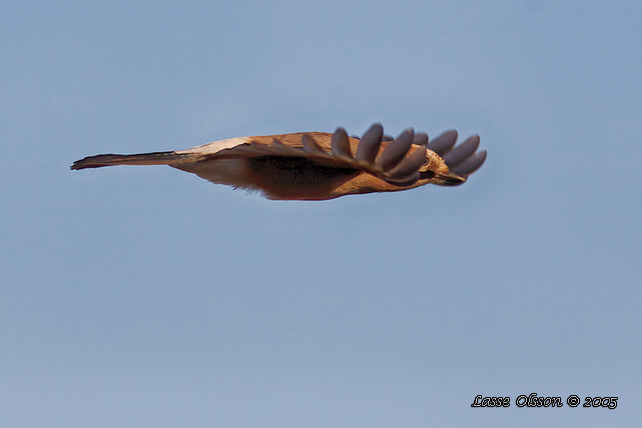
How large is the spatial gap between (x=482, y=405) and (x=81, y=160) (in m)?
3.53

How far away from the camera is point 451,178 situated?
4.98 metres

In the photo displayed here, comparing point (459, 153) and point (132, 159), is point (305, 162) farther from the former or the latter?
point (459, 153)

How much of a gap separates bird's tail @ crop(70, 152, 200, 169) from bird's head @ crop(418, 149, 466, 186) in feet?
5.75

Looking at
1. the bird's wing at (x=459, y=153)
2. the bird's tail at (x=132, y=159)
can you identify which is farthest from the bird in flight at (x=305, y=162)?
the bird's wing at (x=459, y=153)

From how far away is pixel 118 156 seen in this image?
3955mm

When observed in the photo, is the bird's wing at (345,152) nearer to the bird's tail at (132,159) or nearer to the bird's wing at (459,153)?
the bird's tail at (132,159)

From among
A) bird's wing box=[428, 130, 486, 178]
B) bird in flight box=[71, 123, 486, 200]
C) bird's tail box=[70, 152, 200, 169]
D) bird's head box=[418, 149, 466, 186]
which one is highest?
Result: bird's wing box=[428, 130, 486, 178]

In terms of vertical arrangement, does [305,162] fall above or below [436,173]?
below

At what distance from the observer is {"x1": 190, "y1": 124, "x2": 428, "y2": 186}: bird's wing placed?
3607 millimetres

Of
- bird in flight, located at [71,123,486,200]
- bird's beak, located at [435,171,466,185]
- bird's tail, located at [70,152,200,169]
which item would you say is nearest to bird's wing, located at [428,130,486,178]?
bird's beak, located at [435,171,466,185]

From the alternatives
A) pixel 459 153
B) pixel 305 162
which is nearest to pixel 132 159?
pixel 305 162

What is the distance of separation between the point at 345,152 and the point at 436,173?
1.44 meters

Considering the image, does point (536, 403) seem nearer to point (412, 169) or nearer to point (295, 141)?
point (412, 169)

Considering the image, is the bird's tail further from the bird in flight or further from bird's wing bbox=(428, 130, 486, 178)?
bird's wing bbox=(428, 130, 486, 178)
